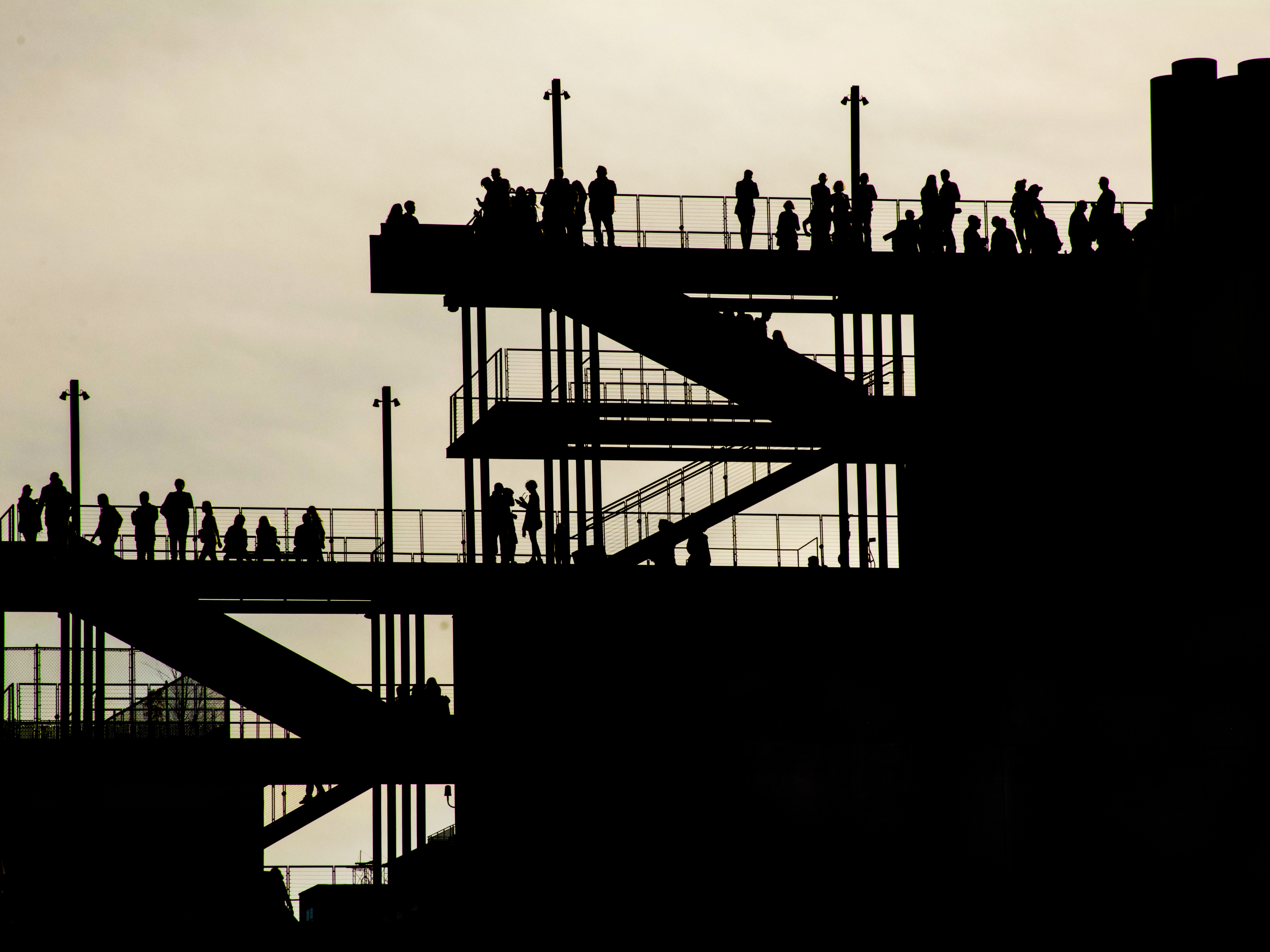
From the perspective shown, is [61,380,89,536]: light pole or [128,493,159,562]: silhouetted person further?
[61,380,89,536]: light pole

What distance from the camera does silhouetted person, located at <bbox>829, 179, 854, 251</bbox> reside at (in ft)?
128

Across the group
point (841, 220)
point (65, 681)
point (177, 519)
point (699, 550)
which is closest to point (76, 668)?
point (65, 681)

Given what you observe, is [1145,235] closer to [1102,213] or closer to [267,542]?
[1102,213]

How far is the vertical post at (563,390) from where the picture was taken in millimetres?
37688

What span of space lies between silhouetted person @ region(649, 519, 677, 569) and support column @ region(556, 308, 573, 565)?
1.37m

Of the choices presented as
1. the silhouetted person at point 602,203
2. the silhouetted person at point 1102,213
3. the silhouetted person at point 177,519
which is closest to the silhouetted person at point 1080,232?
the silhouetted person at point 1102,213

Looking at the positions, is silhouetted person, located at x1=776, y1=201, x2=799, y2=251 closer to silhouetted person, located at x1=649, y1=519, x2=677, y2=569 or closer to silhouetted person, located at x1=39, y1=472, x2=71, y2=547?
silhouetted person, located at x1=649, y1=519, x2=677, y2=569

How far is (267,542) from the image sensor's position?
127ft

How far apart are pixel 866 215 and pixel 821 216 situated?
0.91 metres

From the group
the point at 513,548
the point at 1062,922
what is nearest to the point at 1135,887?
the point at 1062,922

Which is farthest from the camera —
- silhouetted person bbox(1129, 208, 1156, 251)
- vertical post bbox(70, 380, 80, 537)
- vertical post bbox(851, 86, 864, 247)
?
vertical post bbox(70, 380, 80, 537)

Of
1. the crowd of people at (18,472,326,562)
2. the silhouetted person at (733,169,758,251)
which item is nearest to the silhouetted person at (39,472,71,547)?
the crowd of people at (18,472,326,562)

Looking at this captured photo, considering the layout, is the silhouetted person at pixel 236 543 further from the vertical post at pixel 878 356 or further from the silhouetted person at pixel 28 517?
the vertical post at pixel 878 356

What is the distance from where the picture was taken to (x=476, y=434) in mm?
39188
